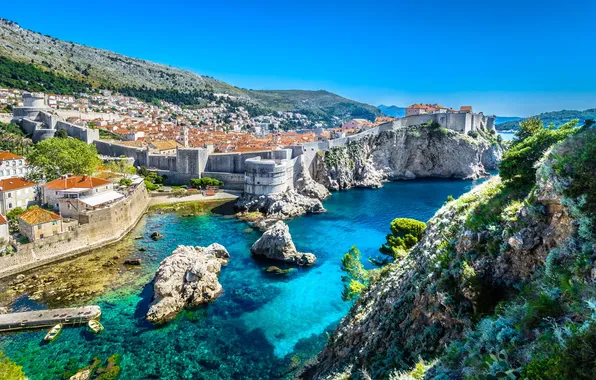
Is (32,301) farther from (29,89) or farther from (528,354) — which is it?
(29,89)

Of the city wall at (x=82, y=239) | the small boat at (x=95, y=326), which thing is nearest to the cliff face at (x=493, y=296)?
the small boat at (x=95, y=326)

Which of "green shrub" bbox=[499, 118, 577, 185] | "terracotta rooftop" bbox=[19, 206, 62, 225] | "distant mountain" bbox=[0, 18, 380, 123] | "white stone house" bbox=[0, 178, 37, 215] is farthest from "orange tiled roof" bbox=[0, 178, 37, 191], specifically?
"distant mountain" bbox=[0, 18, 380, 123]

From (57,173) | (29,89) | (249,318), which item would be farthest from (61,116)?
(249,318)

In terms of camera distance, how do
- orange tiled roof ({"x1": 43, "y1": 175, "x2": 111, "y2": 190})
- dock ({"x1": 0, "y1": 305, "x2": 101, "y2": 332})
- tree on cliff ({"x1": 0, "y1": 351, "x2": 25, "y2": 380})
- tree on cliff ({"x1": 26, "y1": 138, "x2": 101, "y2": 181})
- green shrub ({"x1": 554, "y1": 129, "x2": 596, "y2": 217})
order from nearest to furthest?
green shrub ({"x1": 554, "y1": 129, "x2": 596, "y2": 217}) < tree on cliff ({"x1": 0, "y1": 351, "x2": 25, "y2": 380}) < dock ({"x1": 0, "y1": 305, "x2": 101, "y2": 332}) < orange tiled roof ({"x1": 43, "y1": 175, "x2": 111, "y2": 190}) < tree on cliff ({"x1": 26, "y1": 138, "x2": 101, "y2": 181})

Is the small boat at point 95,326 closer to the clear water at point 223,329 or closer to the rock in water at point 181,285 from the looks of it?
the clear water at point 223,329

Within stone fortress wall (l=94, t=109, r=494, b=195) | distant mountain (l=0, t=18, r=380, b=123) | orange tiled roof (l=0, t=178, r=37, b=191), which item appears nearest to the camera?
orange tiled roof (l=0, t=178, r=37, b=191)

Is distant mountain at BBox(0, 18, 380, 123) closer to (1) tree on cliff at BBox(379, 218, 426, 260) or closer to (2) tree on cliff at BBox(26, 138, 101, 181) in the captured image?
(2) tree on cliff at BBox(26, 138, 101, 181)
